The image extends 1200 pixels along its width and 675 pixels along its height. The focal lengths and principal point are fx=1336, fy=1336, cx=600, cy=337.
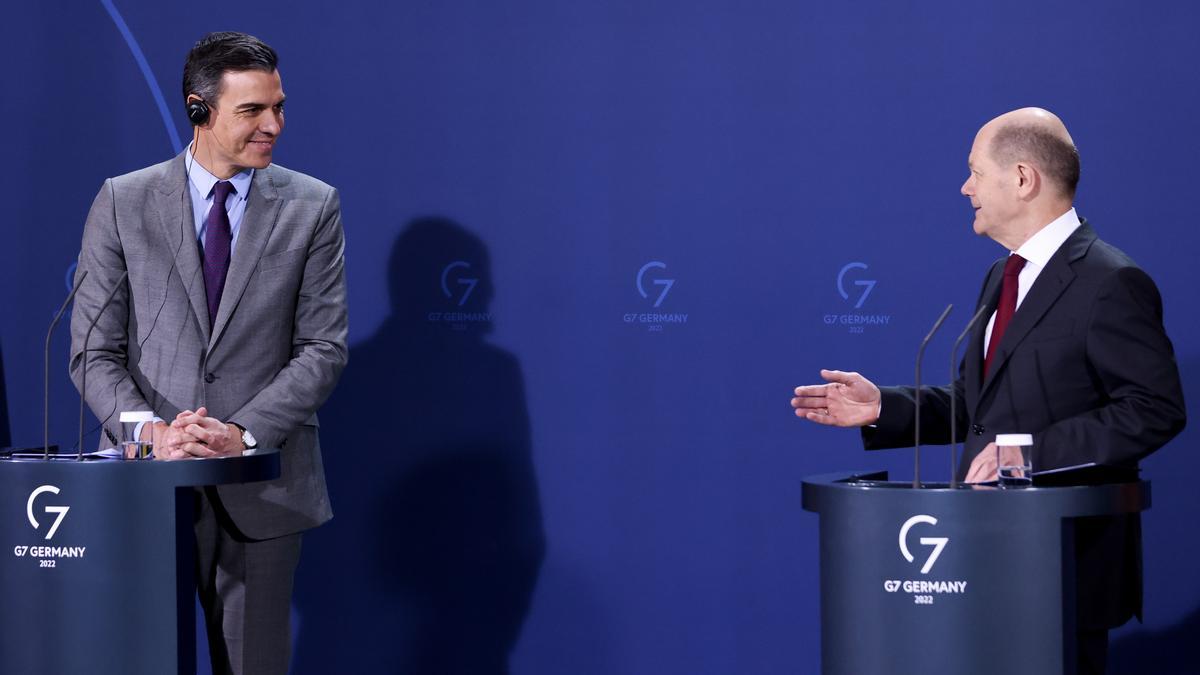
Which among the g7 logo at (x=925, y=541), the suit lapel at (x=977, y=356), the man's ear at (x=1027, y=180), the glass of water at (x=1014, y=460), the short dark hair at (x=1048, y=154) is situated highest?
the short dark hair at (x=1048, y=154)

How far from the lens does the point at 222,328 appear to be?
304 cm

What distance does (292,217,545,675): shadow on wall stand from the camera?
13.4ft

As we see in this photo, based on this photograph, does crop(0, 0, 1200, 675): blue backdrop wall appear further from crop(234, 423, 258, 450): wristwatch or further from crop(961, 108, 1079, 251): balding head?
crop(234, 423, 258, 450): wristwatch

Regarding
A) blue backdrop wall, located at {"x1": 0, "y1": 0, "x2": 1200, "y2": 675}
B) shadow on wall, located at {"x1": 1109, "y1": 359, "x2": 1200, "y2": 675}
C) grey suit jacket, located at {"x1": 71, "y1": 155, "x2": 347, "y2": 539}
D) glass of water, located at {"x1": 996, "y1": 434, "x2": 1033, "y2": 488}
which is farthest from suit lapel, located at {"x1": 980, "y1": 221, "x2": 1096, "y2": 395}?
grey suit jacket, located at {"x1": 71, "y1": 155, "x2": 347, "y2": 539}

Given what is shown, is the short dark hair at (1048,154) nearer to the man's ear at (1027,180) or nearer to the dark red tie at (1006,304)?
the man's ear at (1027,180)

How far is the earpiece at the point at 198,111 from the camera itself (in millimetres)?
3123

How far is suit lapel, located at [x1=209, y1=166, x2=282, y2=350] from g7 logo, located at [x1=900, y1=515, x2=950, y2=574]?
5.25 feet

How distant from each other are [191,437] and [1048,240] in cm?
183

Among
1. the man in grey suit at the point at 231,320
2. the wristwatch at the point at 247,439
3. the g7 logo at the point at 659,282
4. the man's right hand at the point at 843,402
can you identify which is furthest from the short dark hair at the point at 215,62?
the man's right hand at the point at 843,402

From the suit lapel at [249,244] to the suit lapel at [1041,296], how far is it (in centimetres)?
165

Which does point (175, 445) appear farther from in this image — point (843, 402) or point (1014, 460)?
point (1014, 460)

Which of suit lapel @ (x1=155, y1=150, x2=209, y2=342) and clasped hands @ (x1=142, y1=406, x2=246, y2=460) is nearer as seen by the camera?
clasped hands @ (x1=142, y1=406, x2=246, y2=460)

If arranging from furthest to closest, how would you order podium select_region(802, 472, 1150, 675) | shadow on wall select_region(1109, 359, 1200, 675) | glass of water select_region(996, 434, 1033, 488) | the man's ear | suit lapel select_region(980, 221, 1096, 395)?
shadow on wall select_region(1109, 359, 1200, 675) → the man's ear → suit lapel select_region(980, 221, 1096, 395) → glass of water select_region(996, 434, 1033, 488) → podium select_region(802, 472, 1150, 675)

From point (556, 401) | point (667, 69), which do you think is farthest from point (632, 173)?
point (556, 401)
